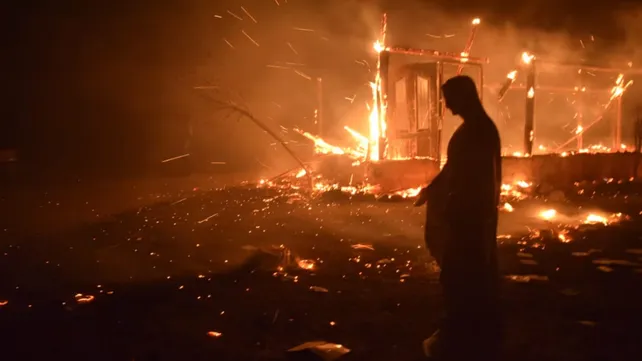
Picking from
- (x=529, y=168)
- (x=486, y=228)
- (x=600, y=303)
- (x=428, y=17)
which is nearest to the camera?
(x=486, y=228)

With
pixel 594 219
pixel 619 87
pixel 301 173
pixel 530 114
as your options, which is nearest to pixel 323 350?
pixel 594 219

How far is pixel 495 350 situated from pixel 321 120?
12995 millimetres

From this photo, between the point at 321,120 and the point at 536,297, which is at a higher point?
the point at 321,120

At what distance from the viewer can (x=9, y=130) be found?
18781 millimetres

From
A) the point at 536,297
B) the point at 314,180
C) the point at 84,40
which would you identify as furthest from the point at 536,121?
the point at 84,40

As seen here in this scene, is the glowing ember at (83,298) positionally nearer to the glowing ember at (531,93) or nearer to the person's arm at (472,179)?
the person's arm at (472,179)

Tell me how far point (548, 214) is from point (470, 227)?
623 centimetres

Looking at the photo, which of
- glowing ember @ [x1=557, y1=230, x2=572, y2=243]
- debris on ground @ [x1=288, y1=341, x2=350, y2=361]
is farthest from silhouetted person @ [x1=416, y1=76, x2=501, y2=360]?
glowing ember @ [x1=557, y1=230, x2=572, y2=243]

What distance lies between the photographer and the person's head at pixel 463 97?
10.1ft

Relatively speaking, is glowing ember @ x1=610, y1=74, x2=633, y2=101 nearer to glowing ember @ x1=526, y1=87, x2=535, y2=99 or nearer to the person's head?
glowing ember @ x1=526, y1=87, x2=535, y2=99

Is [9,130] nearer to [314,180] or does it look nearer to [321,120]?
[321,120]

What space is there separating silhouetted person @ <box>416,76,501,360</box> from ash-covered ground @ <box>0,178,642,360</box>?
0.48m

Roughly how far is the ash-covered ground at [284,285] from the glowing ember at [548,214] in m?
0.09

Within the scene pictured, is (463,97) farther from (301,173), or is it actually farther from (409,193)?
(301,173)
